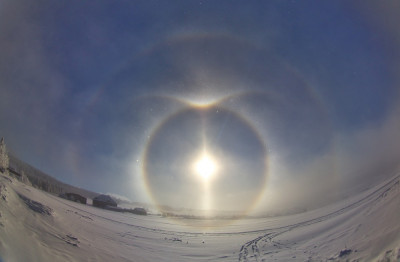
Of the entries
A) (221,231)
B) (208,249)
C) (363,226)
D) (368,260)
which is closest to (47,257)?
(208,249)

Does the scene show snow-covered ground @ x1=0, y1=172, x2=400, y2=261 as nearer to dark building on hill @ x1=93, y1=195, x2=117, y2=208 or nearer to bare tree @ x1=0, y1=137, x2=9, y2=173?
dark building on hill @ x1=93, y1=195, x2=117, y2=208

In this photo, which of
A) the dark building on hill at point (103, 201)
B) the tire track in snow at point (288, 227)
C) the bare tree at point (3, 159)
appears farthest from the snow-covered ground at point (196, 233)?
the bare tree at point (3, 159)

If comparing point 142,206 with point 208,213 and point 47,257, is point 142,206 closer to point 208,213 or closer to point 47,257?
point 208,213

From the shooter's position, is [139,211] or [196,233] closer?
[196,233]

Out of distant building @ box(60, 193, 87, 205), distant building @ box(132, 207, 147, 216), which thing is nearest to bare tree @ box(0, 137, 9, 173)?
distant building @ box(60, 193, 87, 205)

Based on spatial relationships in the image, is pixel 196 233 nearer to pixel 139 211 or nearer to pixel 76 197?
pixel 139 211

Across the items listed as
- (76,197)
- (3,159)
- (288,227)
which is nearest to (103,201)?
(76,197)
